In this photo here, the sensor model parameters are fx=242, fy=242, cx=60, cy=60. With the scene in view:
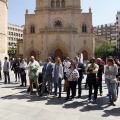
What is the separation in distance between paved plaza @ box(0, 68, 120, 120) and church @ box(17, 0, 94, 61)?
144 ft

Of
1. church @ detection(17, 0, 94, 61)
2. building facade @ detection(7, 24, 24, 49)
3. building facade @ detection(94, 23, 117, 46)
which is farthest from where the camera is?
building facade @ detection(94, 23, 117, 46)

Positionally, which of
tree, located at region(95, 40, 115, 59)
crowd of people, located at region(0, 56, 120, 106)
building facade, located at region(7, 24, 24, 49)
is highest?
building facade, located at region(7, 24, 24, 49)

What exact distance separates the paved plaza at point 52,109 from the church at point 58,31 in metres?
43.8

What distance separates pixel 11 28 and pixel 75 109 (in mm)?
101722

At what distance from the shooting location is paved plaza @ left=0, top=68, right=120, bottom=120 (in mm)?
7542

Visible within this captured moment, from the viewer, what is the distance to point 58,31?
5450cm

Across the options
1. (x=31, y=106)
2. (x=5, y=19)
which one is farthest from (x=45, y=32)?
(x=31, y=106)

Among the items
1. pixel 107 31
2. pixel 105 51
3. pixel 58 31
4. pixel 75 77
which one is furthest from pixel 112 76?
pixel 107 31

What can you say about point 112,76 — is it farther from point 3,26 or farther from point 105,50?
point 105,50

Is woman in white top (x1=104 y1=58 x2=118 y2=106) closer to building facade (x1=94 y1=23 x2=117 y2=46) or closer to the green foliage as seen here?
the green foliage

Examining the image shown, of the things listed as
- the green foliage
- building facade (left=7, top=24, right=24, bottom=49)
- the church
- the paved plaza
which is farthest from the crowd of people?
building facade (left=7, top=24, right=24, bottom=49)

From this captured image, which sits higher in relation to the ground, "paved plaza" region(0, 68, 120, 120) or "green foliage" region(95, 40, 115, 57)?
"green foliage" region(95, 40, 115, 57)

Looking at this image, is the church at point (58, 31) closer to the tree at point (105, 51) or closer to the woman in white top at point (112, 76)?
the tree at point (105, 51)

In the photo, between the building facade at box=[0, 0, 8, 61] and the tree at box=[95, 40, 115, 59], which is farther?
the tree at box=[95, 40, 115, 59]
